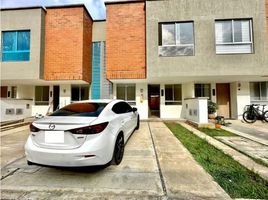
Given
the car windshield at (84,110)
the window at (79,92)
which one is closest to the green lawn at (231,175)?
the car windshield at (84,110)

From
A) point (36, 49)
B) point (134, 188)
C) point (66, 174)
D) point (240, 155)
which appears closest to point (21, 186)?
point (66, 174)

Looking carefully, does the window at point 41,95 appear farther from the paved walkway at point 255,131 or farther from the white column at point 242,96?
the white column at point 242,96

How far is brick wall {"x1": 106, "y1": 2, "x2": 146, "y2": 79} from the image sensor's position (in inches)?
395

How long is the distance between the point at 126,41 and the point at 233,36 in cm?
636

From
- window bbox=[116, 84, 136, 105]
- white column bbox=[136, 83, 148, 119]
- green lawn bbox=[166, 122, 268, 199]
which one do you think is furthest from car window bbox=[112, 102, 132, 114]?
window bbox=[116, 84, 136, 105]

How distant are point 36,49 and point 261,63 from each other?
13691 millimetres

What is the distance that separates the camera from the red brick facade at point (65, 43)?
10391 millimetres

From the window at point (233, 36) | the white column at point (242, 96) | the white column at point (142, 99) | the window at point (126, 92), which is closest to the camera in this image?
the window at point (233, 36)

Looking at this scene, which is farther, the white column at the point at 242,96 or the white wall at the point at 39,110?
the white wall at the point at 39,110

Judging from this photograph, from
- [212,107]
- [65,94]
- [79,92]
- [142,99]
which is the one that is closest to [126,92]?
[142,99]

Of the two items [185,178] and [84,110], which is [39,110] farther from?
[185,178]

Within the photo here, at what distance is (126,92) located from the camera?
1212 centimetres

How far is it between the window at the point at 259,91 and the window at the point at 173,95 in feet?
16.9

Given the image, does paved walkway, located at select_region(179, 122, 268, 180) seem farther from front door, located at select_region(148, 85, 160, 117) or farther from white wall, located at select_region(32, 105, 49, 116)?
white wall, located at select_region(32, 105, 49, 116)
